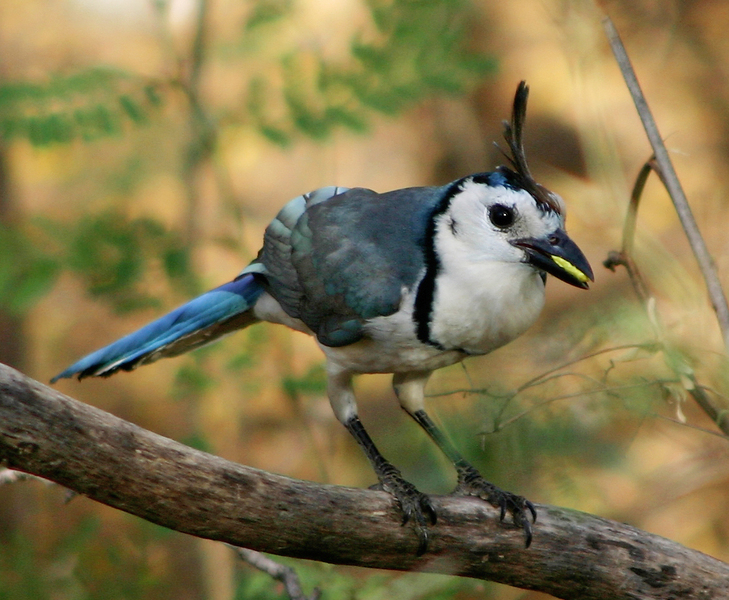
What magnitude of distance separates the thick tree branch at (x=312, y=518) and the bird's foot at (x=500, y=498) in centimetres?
2

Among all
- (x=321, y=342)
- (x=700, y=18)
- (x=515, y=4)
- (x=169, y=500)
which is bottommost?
(x=169, y=500)

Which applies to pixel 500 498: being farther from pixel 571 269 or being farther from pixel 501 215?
pixel 501 215

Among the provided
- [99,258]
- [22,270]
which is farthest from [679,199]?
[22,270]

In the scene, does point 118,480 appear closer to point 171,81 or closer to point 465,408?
point 465,408

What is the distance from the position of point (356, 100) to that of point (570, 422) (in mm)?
1415

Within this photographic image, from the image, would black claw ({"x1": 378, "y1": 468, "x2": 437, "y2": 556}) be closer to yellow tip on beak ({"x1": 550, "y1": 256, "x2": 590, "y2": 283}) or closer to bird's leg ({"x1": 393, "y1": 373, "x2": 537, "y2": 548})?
bird's leg ({"x1": 393, "y1": 373, "x2": 537, "y2": 548})

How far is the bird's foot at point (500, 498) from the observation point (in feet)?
6.33

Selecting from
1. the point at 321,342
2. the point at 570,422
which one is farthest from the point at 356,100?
the point at 570,422

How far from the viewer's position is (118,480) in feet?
5.07

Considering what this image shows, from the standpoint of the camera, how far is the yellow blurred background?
216cm

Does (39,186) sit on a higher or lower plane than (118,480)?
higher

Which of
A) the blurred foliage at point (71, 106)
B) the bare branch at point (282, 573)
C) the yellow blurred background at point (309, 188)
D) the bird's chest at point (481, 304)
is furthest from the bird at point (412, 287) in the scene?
the blurred foliage at point (71, 106)

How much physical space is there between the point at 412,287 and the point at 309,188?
243 cm

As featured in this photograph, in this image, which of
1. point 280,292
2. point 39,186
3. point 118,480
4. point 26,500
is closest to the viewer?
point 118,480
